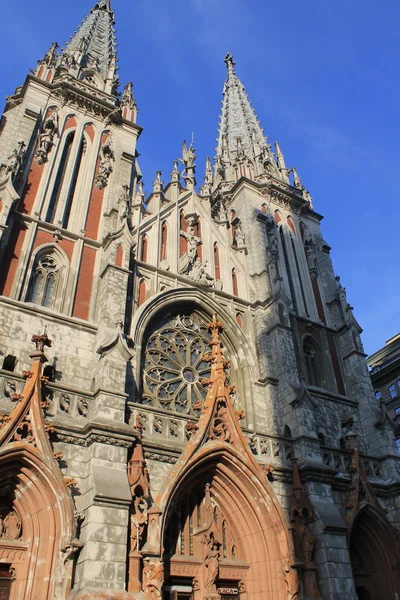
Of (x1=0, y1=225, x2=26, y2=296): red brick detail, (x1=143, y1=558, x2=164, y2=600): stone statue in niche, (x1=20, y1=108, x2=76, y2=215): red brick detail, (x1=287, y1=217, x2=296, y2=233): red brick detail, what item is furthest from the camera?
(x1=287, y1=217, x2=296, y2=233): red brick detail

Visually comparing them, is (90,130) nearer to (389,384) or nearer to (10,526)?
(10,526)

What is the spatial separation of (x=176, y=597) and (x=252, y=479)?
323cm

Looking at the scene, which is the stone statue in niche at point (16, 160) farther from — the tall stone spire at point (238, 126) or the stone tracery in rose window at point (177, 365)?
the tall stone spire at point (238, 126)

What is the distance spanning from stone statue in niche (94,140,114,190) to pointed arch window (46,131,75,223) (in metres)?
1.20

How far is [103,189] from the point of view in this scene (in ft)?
63.0

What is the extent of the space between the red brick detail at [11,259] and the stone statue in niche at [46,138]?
12.0 ft

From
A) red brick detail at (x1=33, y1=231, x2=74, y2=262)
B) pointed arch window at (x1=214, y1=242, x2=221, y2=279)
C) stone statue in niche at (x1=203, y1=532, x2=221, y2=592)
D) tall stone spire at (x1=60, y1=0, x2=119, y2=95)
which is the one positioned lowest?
stone statue in niche at (x1=203, y1=532, x2=221, y2=592)

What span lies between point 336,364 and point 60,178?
1239 cm

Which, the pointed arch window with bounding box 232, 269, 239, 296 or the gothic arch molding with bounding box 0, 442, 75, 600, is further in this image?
the pointed arch window with bounding box 232, 269, 239, 296

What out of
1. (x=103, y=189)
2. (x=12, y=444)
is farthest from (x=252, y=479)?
(x=103, y=189)

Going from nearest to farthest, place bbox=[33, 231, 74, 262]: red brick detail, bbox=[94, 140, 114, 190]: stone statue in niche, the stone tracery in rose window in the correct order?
the stone tracery in rose window → bbox=[33, 231, 74, 262]: red brick detail → bbox=[94, 140, 114, 190]: stone statue in niche

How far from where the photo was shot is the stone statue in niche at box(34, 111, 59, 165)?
18.2m

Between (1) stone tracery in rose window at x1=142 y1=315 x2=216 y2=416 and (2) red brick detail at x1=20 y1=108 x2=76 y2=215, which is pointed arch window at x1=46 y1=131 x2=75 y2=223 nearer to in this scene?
(2) red brick detail at x1=20 y1=108 x2=76 y2=215

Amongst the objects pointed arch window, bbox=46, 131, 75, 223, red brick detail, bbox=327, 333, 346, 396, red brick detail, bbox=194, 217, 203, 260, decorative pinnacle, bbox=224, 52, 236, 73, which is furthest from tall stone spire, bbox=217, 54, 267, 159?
red brick detail, bbox=327, 333, 346, 396
